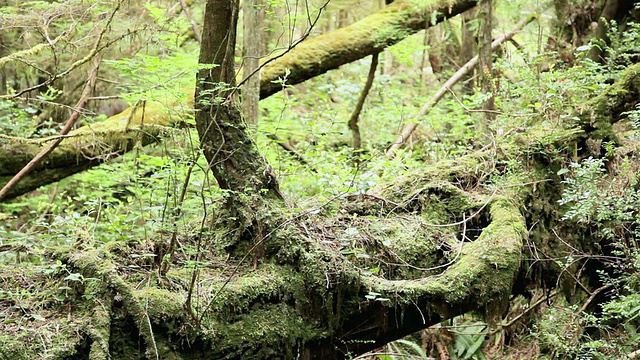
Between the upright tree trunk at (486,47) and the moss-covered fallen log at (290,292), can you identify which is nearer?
the moss-covered fallen log at (290,292)

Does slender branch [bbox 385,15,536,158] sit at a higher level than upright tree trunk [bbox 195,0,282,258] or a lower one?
lower

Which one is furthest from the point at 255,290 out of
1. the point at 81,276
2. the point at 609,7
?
the point at 609,7

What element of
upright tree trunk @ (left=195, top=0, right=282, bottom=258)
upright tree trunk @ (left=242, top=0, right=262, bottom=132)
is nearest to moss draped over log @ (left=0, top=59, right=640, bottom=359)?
upright tree trunk @ (left=195, top=0, right=282, bottom=258)

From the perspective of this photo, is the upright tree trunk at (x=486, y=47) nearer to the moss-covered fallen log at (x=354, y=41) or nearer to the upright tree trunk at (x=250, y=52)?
the moss-covered fallen log at (x=354, y=41)

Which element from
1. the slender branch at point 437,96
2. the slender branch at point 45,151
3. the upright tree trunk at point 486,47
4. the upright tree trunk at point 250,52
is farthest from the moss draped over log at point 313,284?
the slender branch at point 437,96

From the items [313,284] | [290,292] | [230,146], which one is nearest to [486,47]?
[230,146]

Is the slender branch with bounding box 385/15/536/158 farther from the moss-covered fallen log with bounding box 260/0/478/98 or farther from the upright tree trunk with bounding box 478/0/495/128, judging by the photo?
the upright tree trunk with bounding box 478/0/495/128

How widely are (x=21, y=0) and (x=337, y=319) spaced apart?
711 centimetres

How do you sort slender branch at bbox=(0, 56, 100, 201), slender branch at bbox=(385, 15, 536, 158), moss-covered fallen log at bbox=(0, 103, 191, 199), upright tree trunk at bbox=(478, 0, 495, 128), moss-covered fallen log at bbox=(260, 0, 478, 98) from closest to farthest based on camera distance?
slender branch at bbox=(0, 56, 100, 201) → moss-covered fallen log at bbox=(0, 103, 191, 199) → upright tree trunk at bbox=(478, 0, 495, 128) → moss-covered fallen log at bbox=(260, 0, 478, 98) → slender branch at bbox=(385, 15, 536, 158)

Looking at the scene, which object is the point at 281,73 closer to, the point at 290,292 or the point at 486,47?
the point at 486,47

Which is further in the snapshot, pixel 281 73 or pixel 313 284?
pixel 281 73

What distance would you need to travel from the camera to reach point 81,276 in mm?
3604

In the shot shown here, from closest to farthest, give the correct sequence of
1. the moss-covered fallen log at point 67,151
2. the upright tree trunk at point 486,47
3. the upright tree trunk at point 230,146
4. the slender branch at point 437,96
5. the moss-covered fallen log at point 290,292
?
the moss-covered fallen log at point 290,292 < the upright tree trunk at point 230,146 < the moss-covered fallen log at point 67,151 < the upright tree trunk at point 486,47 < the slender branch at point 437,96

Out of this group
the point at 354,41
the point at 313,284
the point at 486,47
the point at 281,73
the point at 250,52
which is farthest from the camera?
the point at 354,41
